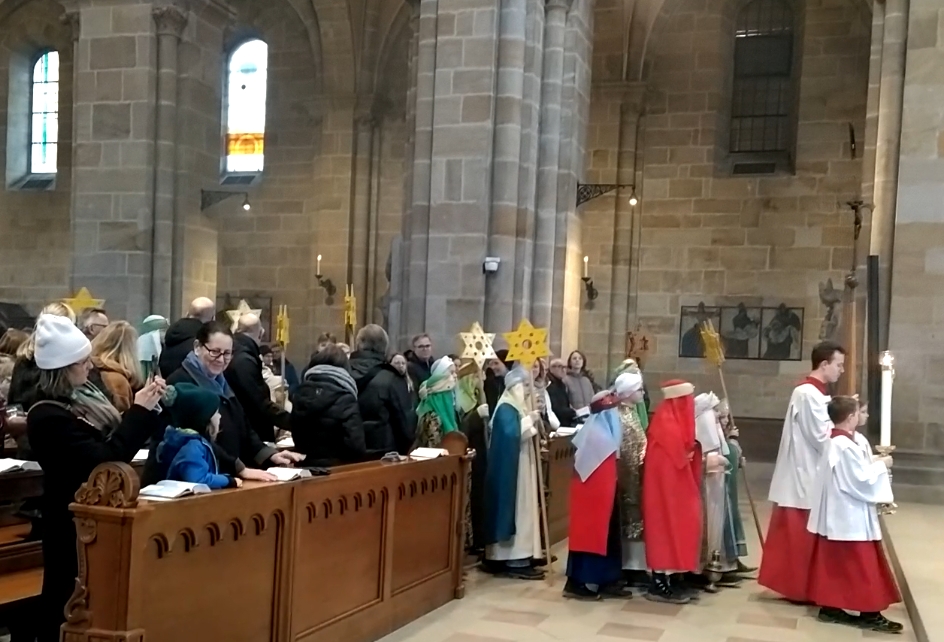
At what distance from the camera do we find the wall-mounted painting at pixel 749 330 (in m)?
14.6

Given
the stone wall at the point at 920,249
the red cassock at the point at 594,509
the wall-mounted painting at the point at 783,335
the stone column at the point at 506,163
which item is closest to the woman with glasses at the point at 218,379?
the red cassock at the point at 594,509

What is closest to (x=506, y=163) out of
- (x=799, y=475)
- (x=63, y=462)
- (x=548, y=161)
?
(x=548, y=161)

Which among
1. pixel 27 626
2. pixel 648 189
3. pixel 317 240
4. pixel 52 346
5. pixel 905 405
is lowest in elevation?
pixel 27 626

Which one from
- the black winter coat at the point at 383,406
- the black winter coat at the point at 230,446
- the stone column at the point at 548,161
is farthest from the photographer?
the stone column at the point at 548,161

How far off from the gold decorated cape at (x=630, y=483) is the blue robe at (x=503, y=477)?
2.71 ft

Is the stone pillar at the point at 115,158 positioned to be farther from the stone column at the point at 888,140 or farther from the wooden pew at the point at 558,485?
the stone column at the point at 888,140

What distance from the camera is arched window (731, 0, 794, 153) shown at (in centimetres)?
1530

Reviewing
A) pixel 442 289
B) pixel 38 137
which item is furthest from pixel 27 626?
pixel 38 137

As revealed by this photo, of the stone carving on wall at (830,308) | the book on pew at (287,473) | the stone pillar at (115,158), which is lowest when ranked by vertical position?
the book on pew at (287,473)

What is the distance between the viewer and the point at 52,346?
3.49 metres

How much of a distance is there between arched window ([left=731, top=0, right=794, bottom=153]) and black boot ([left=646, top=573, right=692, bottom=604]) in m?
10.6

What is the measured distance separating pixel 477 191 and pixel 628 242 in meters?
5.41

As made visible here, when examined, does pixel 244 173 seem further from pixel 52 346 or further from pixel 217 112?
pixel 52 346

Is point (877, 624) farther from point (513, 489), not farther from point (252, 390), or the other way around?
point (252, 390)
